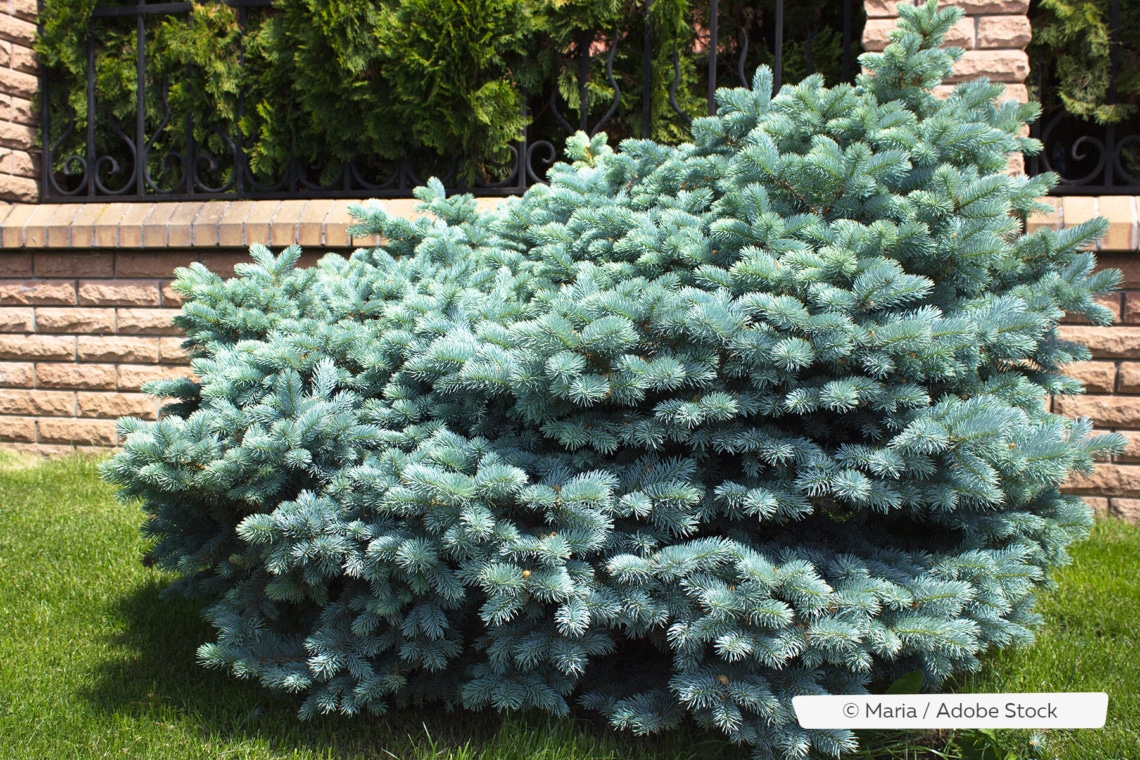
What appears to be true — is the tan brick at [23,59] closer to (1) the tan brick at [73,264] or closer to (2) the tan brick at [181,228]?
(1) the tan brick at [73,264]

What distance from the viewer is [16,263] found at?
482 cm

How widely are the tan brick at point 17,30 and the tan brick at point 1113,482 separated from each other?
20.6ft

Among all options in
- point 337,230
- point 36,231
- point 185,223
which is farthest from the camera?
point 36,231

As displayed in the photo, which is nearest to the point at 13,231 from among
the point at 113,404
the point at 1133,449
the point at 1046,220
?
the point at 113,404

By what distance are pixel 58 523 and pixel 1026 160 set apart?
502cm

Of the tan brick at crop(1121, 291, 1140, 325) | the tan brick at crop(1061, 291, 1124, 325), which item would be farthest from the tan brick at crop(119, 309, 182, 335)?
the tan brick at crop(1121, 291, 1140, 325)

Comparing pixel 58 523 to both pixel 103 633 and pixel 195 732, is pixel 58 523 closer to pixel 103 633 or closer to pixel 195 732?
pixel 103 633

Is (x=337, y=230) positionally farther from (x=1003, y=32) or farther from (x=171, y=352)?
(x=1003, y=32)

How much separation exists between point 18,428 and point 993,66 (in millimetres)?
5679

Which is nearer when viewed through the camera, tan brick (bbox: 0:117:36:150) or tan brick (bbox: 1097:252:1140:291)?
tan brick (bbox: 1097:252:1140:291)

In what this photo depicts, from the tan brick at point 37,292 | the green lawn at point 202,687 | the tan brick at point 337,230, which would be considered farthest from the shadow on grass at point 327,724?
the tan brick at point 37,292

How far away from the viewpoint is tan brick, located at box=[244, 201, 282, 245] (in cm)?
439

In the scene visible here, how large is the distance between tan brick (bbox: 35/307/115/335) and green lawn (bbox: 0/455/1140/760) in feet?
5.78

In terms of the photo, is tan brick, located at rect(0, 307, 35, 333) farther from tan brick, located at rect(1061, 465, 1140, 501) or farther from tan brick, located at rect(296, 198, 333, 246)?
tan brick, located at rect(1061, 465, 1140, 501)
